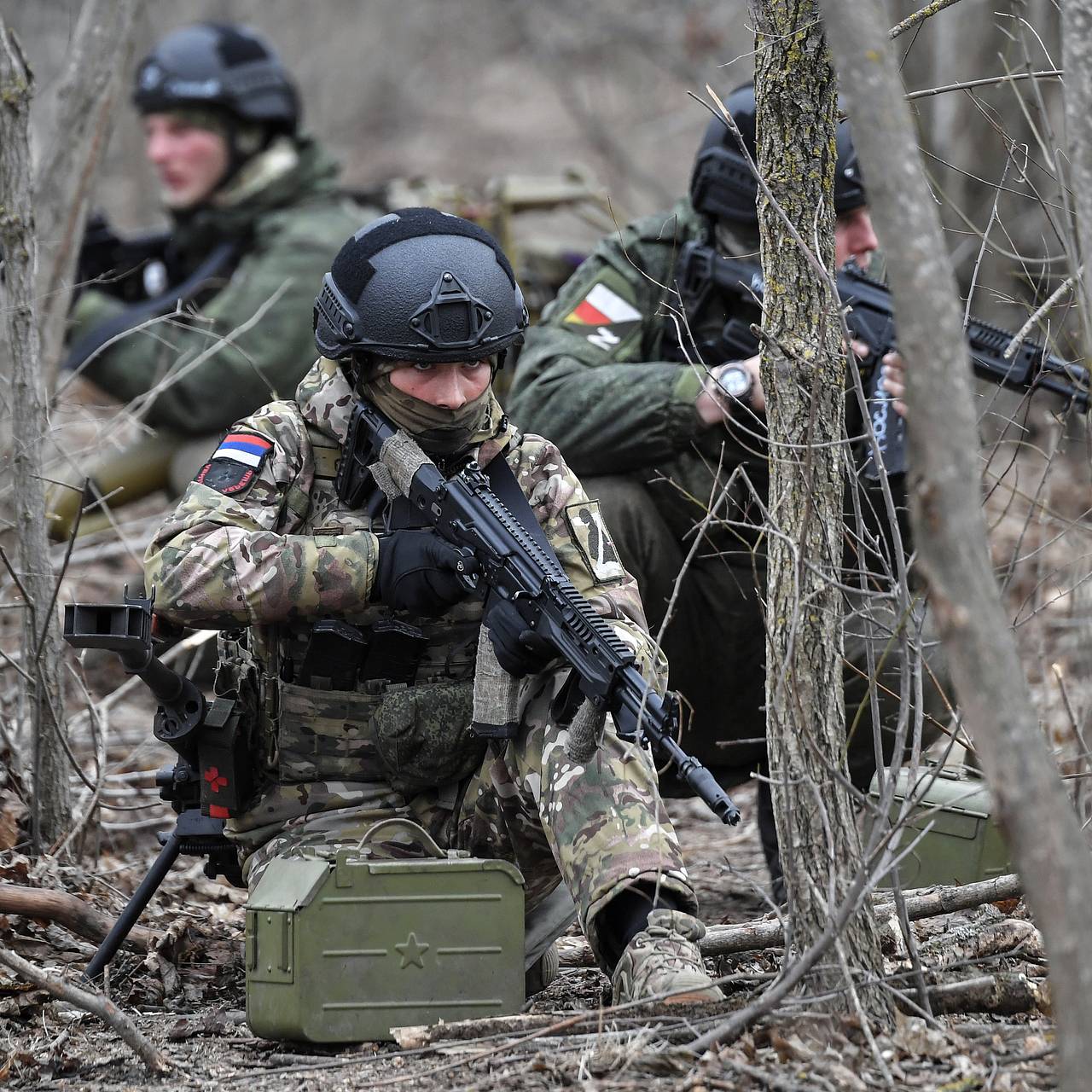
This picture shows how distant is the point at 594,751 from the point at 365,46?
65.1ft

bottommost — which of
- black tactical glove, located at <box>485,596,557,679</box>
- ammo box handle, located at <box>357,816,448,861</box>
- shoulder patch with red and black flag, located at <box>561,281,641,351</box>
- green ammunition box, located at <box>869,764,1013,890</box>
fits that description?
green ammunition box, located at <box>869,764,1013,890</box>

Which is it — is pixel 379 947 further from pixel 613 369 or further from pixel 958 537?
pixel 613 369

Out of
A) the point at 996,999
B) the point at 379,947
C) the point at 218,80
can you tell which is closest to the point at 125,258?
the point at 218,80

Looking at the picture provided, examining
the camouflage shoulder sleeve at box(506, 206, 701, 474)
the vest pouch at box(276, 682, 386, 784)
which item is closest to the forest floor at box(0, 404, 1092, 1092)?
the vest pouch at box(276, 682, 386, 784)

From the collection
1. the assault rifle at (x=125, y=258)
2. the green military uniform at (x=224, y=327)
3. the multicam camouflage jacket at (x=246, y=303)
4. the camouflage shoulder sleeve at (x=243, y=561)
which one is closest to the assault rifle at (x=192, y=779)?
the camouflage shoulder sleeve at (x=243, y=561)

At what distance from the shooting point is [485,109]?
23719mm

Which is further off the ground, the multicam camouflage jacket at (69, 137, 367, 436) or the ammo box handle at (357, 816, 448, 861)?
the multicam camouflage jacket at (69, 137, 367, 436)

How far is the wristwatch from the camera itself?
4.34 meters

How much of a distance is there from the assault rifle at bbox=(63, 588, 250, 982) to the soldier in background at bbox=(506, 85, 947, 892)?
1401mm

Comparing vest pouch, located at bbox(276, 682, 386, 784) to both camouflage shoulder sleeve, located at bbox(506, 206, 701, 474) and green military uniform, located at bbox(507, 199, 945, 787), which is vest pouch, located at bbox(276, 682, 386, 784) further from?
camouflage shoulder sleeve, located at bbox(506, 206, 701, 474)

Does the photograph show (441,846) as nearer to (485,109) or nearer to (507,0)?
(507,0)

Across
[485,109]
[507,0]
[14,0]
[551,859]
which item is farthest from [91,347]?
[485,109]

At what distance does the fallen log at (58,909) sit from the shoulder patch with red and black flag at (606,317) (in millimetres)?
2171

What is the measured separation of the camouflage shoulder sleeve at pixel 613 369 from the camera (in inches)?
178
